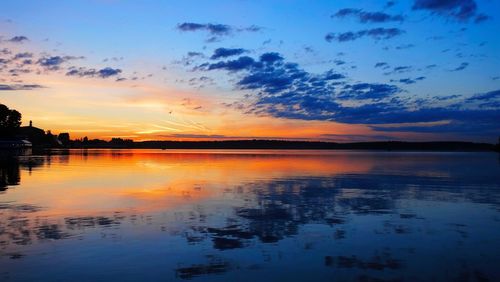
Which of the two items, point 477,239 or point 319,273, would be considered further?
point 477,239

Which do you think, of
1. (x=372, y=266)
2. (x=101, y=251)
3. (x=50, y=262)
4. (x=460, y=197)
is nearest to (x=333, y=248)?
(x=372, y=266)

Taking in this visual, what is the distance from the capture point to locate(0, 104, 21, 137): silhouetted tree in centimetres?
14162

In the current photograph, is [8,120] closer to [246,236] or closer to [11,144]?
[11,144]

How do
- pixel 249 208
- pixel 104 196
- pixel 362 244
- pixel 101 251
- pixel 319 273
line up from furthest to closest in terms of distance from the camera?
pixel 104 196 → pixel 249 208 → pixel 362 244 → pixel 101 251 → pixel 319 273

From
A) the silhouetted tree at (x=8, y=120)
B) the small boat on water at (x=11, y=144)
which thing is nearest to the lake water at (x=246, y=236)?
the small boat on water at (x=11, y=144)

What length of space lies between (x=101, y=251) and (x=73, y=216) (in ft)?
22.3

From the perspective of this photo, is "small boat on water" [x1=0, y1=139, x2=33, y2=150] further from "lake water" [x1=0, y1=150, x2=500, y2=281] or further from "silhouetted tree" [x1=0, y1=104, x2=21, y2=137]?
"lake water" [x1=0, y1=150, x2=500, y2=281]

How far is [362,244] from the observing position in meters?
14.6

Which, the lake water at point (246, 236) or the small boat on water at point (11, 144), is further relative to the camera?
the small boat on water at point (11, 144)

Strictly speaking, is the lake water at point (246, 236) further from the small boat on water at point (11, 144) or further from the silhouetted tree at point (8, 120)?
the silhouetted tree at point (8, 120)

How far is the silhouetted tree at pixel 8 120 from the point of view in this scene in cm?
14162

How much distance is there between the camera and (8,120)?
5699 inches

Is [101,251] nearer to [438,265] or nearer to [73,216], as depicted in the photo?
[73,216]

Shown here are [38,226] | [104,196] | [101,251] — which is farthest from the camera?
[104,196]
